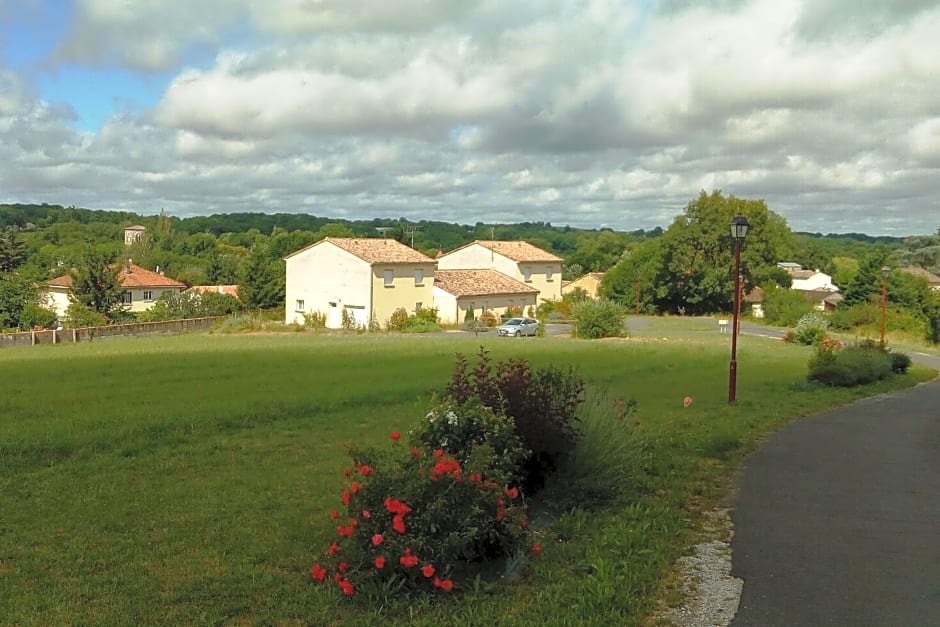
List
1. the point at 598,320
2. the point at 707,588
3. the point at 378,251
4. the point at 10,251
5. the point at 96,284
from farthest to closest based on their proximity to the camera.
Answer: the point at 10,251 → the point at 96,284 → the point at 378,251 → the point at 598,320 → the point at 707,588

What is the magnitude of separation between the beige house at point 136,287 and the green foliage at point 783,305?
5489 cm

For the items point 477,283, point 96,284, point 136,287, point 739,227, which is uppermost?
point 739,227

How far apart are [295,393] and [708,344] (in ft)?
92.8

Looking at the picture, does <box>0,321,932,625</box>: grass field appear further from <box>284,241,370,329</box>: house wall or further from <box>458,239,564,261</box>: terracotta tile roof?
<box>458,239,564,261</box>: terracotta tile roof

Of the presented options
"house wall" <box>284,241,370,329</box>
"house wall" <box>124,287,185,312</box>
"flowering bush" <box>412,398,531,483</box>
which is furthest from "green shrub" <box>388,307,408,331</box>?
"flowering bush" <box>412,398,531,483</box>

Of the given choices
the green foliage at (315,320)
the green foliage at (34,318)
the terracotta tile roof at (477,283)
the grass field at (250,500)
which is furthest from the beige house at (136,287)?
the grass field at (250,500)

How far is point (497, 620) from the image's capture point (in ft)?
17.5

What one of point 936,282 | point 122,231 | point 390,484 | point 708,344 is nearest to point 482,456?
point 390,484

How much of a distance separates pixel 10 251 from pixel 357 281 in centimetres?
3415

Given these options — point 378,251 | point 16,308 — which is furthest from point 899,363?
point 16,308

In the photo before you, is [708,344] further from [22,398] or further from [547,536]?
[547,536]

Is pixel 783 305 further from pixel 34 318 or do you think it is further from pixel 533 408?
pixel 533 408

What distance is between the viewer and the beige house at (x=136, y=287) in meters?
78.6

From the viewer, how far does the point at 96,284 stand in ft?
215
